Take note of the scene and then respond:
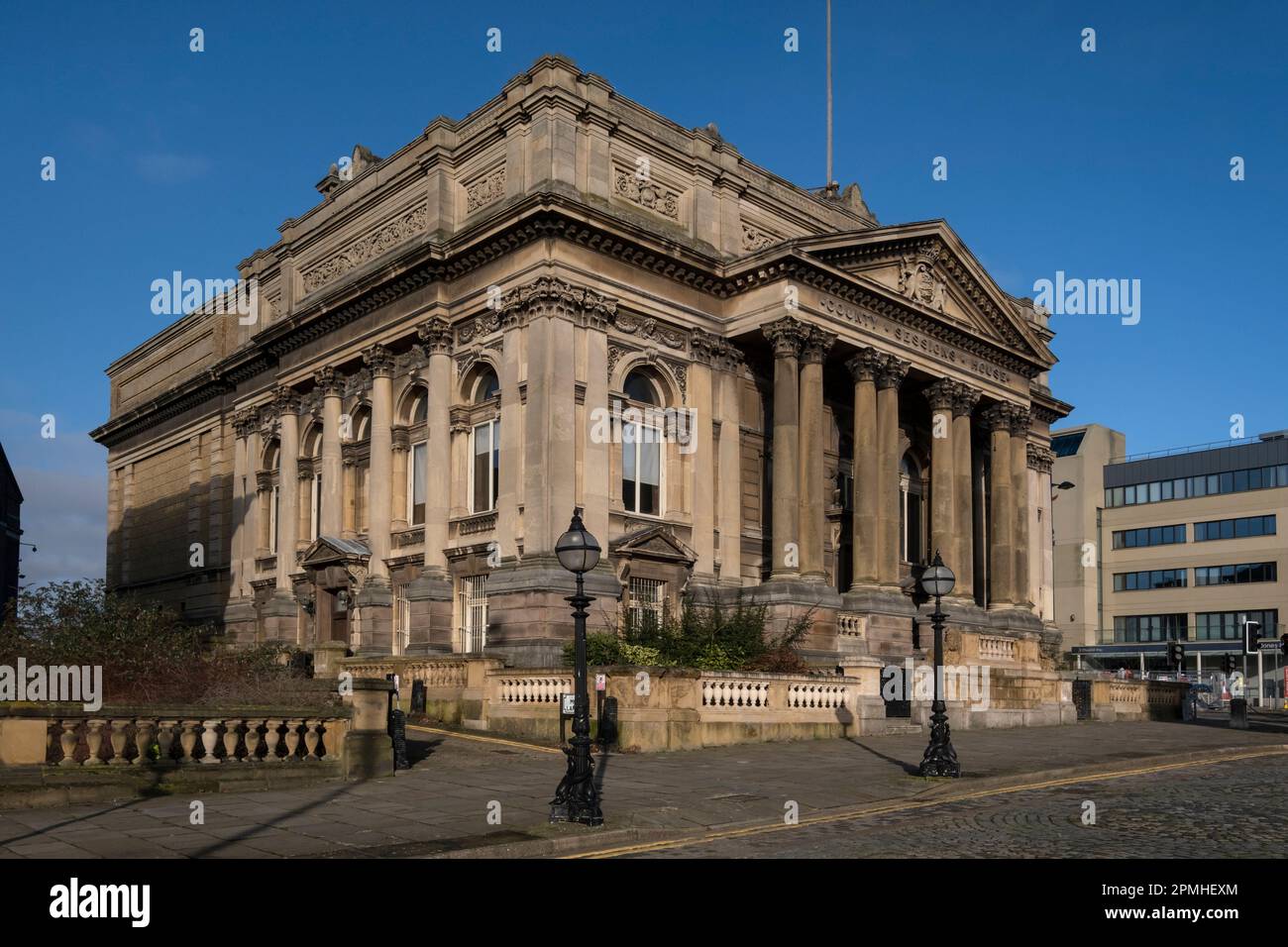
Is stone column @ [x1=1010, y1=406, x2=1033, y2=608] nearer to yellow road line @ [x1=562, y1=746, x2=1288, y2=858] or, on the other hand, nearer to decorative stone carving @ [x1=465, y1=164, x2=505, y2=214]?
yellow road line @ [x1=562, y1=746, x2=1288, y2=858]

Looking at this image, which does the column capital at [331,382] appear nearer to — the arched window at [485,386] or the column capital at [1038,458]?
the arched window at [485,386]

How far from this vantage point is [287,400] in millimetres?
43000

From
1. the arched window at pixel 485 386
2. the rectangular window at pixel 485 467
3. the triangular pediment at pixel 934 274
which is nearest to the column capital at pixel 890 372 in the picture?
the triangular pediment at pixel 934 274

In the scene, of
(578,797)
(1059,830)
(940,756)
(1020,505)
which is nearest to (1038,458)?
(1020,505)

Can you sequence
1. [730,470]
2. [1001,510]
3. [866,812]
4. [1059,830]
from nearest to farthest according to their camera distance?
[1059,830] < [866,812] < [730,470] < [1001,510]

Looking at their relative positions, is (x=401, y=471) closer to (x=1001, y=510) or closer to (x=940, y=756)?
(x=1001, y=510)

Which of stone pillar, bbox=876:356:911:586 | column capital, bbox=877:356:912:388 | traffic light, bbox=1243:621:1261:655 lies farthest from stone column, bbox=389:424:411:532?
traffic light, bbox=1243:621:1261:655

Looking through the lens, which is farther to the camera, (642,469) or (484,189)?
(484,189)

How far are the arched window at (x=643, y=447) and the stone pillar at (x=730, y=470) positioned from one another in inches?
81.4

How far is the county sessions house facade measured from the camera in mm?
32719

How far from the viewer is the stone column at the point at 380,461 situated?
3697 centimetres

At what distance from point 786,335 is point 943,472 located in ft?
29.3

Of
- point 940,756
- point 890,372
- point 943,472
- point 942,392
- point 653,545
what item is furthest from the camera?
point 942,392

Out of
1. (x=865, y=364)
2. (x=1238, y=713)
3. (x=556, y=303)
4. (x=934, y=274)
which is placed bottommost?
(x=1238, y=713)
